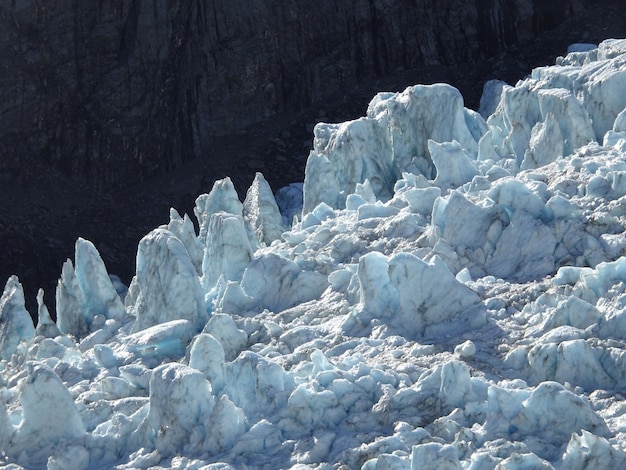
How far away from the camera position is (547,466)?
970 inches

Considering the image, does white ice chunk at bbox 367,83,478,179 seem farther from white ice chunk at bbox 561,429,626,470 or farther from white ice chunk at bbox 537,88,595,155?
white ice chunk at bbox 561,429,626,470

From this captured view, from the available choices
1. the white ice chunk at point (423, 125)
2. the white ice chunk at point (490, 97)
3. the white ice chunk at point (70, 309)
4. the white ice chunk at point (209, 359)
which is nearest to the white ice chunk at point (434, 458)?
the white ice chunk at point (209, 359)

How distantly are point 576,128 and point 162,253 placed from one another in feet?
30.8

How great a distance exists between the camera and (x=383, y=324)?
97.4 ft

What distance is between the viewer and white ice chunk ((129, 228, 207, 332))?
32125mm

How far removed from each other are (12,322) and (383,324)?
377 inches

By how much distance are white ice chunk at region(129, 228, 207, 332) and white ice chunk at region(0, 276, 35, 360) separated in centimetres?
346

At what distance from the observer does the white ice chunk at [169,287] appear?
32.1 m

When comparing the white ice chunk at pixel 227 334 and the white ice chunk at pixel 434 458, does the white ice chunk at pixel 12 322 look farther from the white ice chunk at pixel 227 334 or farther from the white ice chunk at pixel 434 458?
the white ice chunk at pixel 434 458

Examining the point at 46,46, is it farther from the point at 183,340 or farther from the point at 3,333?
the point at 183,340

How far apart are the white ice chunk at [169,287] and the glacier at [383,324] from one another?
44mm

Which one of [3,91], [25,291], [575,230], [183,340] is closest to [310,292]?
[183,340]

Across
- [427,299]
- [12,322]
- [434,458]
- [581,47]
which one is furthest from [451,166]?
[581,47]

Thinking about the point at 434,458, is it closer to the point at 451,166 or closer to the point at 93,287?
the point at 451,166
